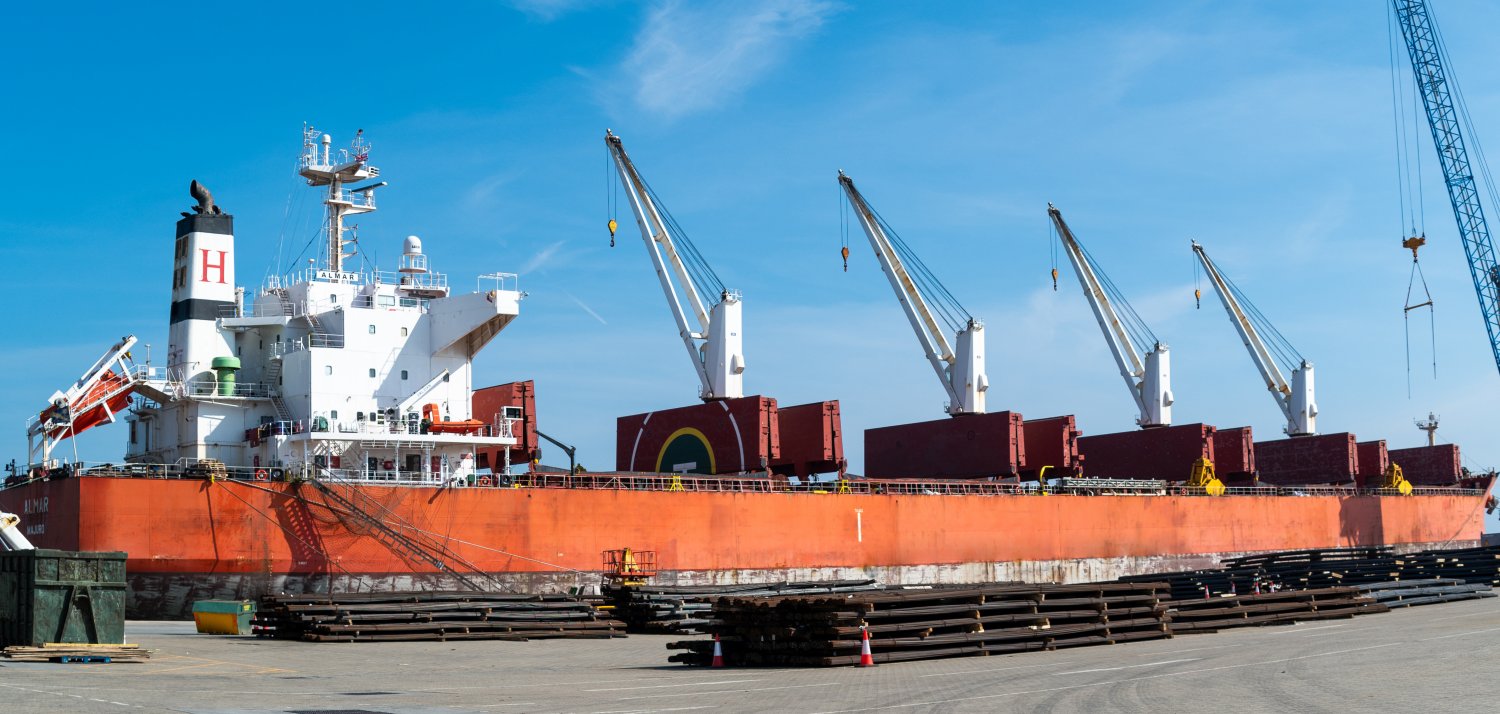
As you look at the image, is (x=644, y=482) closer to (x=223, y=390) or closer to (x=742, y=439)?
(x=742, y=439)

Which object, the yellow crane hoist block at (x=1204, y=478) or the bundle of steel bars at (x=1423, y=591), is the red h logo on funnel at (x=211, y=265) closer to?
the bundle of steel bars at (x=1423, y=591)

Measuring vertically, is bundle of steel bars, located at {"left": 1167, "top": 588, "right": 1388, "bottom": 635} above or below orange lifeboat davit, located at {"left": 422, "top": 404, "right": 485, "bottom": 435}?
below

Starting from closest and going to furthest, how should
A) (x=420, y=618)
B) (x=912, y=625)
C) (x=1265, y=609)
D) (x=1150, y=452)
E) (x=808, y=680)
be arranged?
1. (x=808, y=680)
2. (x=912, y=625)
3. (x=420, y=618)
4. (x=1265, y=609)
5. (x=1150, y=452)

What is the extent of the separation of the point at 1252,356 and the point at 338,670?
6288cm

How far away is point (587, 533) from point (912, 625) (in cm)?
1672

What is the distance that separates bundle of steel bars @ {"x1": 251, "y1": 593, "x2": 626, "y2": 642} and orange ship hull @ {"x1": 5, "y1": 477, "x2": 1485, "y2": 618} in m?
5.56

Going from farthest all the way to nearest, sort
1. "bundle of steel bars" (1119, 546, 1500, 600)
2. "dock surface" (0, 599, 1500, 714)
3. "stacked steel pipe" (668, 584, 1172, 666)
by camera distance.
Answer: "bundle of steel bars" (1119, 546, 1500, 600), "stacked steel pipe" (668, 584, 1172, 666), "dock surface" (0, 599, 1500, 714)

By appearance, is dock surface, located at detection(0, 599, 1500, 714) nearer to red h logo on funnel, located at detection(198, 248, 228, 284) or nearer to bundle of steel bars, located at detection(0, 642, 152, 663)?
bundle of steel bars, located at detection(0, 642, 152, 663)

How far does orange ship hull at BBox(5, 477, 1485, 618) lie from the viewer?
29.3m

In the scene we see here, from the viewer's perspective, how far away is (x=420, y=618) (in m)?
24.5

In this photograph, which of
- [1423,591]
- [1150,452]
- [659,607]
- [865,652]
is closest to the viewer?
[865,652]

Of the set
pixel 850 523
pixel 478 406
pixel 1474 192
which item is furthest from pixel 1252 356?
pixel 478 406

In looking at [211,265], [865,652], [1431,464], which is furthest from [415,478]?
[1431,464]

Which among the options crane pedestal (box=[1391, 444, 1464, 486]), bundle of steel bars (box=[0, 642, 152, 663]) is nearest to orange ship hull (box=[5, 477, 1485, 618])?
bundle of steel bars (box=[0, 642, 152, 663])
